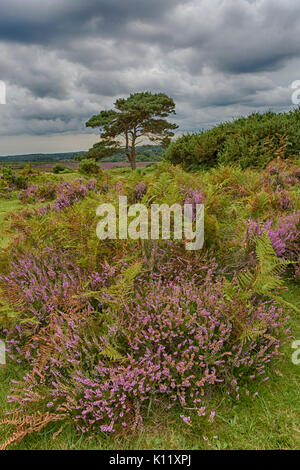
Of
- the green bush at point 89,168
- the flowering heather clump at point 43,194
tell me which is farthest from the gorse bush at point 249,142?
the flowering heather clump at point 43,194

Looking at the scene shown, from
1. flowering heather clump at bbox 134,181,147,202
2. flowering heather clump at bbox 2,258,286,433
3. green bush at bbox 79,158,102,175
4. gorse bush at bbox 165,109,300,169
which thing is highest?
gorse bush at bbox 165,109,300,169

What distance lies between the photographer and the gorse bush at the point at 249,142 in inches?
408

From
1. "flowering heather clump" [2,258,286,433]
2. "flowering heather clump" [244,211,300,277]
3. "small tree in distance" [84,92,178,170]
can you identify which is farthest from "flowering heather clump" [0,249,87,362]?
"small tree in distance" [84,92,178,170]

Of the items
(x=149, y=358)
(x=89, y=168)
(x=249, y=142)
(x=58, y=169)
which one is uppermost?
(x=249, y=142)

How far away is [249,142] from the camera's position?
10844 millimetres

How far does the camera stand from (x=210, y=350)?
7.76ft

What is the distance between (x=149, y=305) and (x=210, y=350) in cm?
61

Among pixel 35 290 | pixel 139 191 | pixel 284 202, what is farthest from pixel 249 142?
pixel 35 290

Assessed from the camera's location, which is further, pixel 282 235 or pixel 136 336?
pixel 282 235

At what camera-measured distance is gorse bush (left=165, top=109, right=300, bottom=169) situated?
34.0 ft

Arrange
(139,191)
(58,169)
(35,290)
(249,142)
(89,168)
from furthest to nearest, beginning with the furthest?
(58,169)
(89,168)
(249,142)
(139,191)
(35,290)

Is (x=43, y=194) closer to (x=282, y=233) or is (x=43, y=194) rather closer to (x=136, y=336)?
(x=282, y=233)

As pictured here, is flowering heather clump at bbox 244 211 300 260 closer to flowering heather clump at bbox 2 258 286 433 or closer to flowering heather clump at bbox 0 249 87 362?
flowering heather clump at bbox 2 258 286 433
